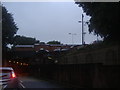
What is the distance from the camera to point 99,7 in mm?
25516

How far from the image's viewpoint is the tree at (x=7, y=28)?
6512 cm

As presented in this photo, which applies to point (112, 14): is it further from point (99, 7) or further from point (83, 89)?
point (83, 89)

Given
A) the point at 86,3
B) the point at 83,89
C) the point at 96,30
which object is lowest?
the point at 83,89

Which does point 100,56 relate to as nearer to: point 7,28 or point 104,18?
point 104,18

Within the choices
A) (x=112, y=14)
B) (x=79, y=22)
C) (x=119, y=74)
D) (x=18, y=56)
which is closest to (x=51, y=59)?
(x=79, y=22)

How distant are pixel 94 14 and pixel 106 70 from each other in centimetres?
660

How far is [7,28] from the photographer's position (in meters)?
65.7

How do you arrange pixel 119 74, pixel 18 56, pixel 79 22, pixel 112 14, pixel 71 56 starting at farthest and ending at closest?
pixel 18 56 → pixel 79 22 → pixel 71 56 → pixel 112 14 → pixel 119 74

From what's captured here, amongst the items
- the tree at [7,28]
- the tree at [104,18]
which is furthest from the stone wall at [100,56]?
the tree at [7,28]

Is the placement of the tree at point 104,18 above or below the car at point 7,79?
above

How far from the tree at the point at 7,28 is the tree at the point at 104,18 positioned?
123 feet

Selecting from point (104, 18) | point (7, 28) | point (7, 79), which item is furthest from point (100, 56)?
point (7, 28)

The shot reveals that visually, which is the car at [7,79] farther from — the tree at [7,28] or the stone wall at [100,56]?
the tree at [7,28]

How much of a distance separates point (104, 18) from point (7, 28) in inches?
1665
